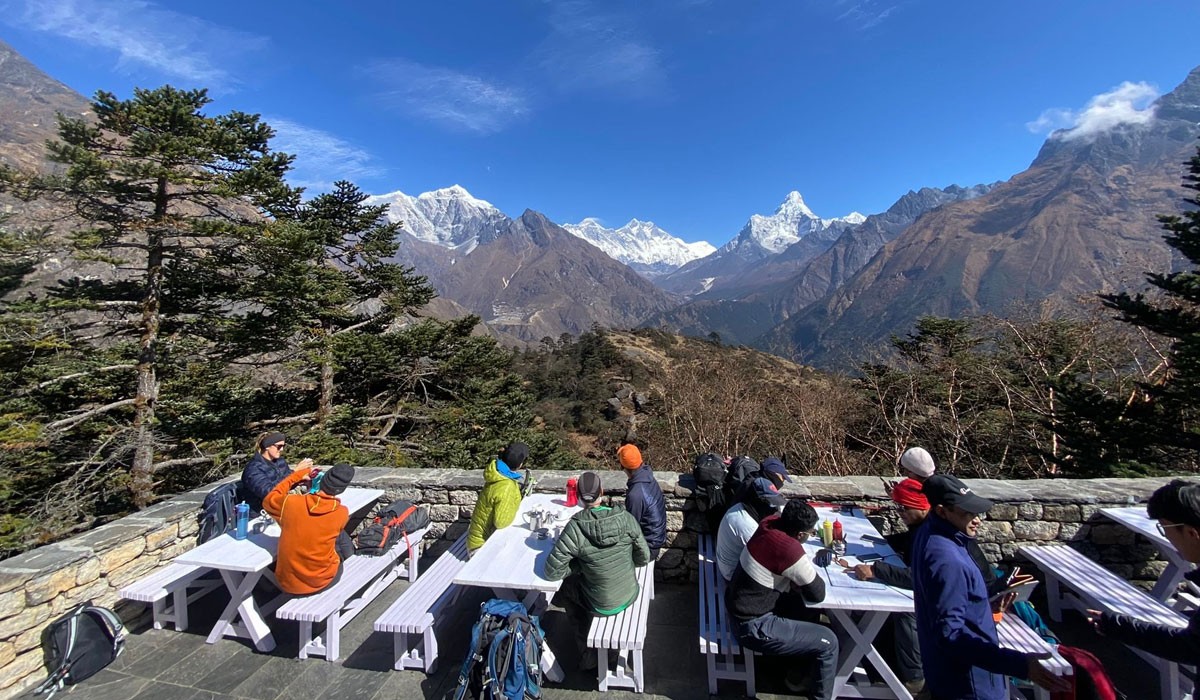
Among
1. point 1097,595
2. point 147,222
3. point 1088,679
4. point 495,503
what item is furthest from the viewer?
point 147,222

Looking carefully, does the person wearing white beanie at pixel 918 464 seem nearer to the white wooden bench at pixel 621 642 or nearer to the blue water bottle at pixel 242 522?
the white wooden bench at pixel 621 642

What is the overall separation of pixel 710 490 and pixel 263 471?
4125 millimetres

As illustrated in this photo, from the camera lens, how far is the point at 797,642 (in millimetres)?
2949

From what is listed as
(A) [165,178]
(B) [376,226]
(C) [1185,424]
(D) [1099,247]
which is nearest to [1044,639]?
(C) [1185,424]

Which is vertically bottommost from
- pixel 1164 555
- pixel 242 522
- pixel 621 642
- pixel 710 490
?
pixel 621 642

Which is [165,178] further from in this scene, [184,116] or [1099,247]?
[1099,247]

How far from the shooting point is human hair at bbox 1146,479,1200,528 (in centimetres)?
176

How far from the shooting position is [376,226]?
18.3 m

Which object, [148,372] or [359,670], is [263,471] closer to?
[359,670]

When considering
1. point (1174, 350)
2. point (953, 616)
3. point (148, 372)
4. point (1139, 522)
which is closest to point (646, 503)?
point (953, 616)

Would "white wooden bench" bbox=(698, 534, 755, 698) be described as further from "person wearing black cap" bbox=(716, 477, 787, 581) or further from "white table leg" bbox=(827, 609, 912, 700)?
"white table leg" bbox=(827, 609, 912, 700)

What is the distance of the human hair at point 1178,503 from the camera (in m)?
1.76

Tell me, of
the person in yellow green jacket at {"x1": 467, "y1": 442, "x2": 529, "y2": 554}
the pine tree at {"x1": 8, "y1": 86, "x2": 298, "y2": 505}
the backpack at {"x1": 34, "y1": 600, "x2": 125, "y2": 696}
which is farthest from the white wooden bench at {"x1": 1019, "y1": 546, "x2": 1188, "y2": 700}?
the pine tree at {"x1": 8, "y1": 86, "x2": 298, "y2": 505}

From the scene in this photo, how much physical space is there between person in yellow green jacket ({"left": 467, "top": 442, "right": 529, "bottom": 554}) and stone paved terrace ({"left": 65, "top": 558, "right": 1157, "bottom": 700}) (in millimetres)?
691
